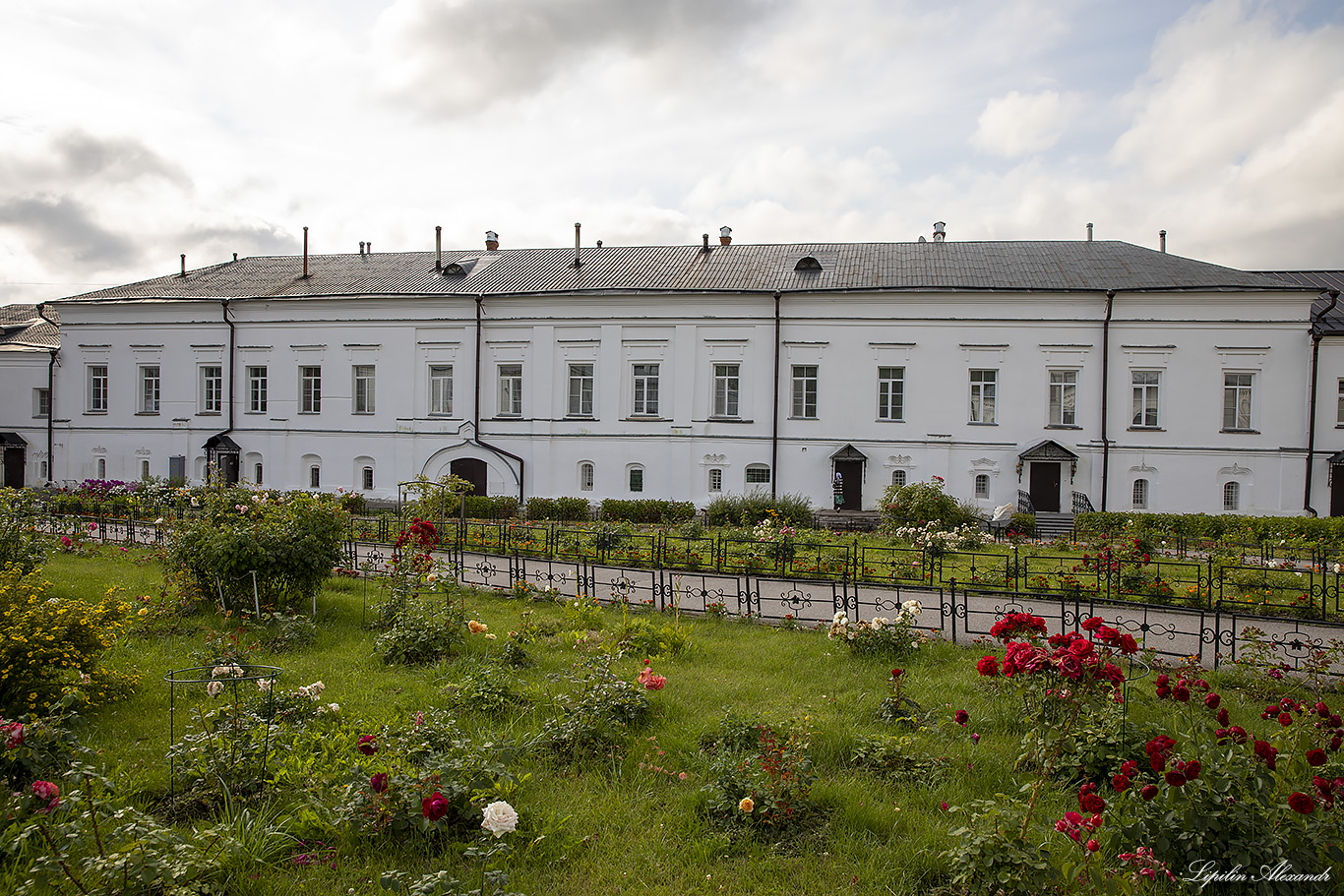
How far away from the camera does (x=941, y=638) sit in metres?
8.06

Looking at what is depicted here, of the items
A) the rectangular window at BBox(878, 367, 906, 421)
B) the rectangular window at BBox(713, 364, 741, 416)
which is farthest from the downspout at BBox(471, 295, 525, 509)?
the rectangular window at BBox(878, 367, 906, 421)

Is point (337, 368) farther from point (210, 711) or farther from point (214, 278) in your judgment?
point (210, 711)

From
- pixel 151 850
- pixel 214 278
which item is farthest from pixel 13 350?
pixel 151 850

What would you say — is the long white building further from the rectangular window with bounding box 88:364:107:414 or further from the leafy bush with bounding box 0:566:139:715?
the leafy bush with bounding box 0:566:139:715

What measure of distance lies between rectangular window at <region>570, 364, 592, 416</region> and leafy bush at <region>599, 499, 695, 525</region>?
353cm

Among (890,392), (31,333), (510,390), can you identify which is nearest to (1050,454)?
(890,392)

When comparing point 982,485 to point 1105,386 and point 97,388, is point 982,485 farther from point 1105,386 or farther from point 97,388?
point 97,388

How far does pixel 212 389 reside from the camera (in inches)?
1004

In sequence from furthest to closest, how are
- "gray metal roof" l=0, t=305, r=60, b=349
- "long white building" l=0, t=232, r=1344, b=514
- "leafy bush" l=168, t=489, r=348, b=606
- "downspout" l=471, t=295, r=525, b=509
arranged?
"gray metal roof" l=0, t=305, r=60, b=349, "downspout" l=471, t=295, r=525, b=509, "long white building" l=0, t=232, r=1344, b=514, "leafy bush" l=168, t=489, r=348, b=606

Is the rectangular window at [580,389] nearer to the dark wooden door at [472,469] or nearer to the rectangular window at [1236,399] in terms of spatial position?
the dark wooden door at [472,469]

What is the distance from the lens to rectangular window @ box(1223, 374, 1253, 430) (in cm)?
2056

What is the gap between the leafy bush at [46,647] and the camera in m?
4.72

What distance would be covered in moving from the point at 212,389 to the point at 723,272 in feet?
63.8

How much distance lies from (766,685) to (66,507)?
836 inches
